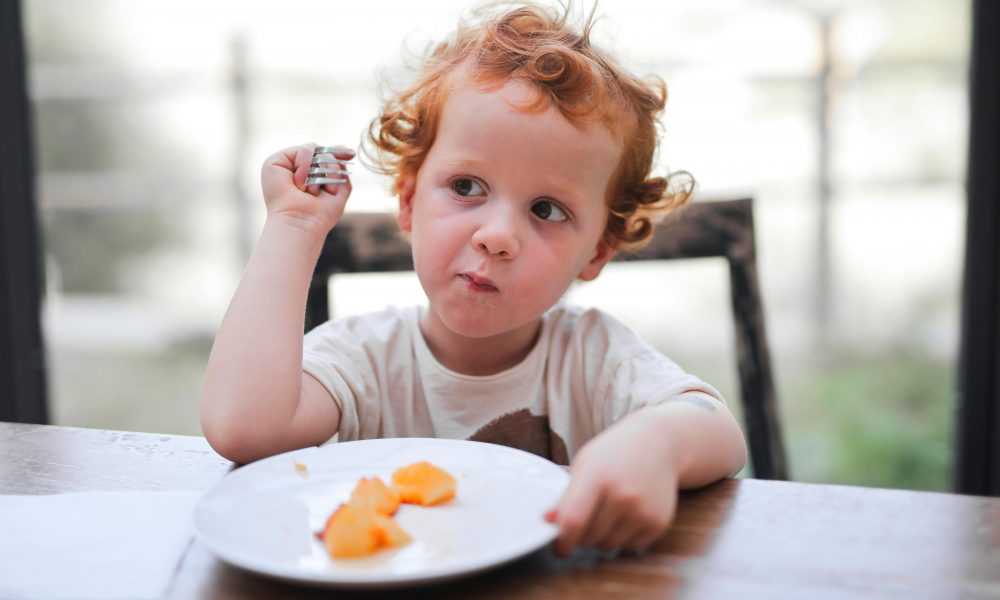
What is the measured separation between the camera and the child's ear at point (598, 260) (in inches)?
46.1

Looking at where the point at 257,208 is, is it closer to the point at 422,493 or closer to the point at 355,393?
the point at 355,393

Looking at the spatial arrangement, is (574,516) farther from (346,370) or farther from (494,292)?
(346,370)

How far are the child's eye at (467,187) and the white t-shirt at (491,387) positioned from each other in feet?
0.85

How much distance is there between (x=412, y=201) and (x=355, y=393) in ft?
0.94

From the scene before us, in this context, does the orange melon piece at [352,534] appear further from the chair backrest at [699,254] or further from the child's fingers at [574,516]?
the chair backrest at [699,254]

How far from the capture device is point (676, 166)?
2.08 m

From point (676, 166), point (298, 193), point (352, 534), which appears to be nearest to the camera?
point (352, 534)

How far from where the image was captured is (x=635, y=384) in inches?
38.4

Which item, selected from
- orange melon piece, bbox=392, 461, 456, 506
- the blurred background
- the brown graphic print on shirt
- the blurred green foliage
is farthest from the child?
the blurred green foliage

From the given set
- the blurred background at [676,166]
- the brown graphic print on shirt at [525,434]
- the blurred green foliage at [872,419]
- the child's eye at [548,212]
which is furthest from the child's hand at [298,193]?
the blurred green foliage at [872,419]

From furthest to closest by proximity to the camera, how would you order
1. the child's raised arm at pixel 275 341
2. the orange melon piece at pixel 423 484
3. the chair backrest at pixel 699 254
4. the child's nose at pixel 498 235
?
the chair backrest at pixel 699 254, the child's nose at pixel 498 235, the child's raised arm at pixel 275 341, the orange melon piece at pixel 423 484

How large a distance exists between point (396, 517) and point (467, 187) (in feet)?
1.59

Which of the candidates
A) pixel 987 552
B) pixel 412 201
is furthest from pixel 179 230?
pixel 987 552

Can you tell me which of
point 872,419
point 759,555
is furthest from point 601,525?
point 872,419
